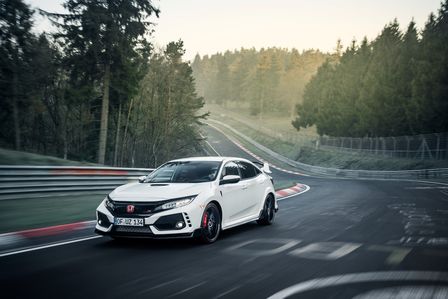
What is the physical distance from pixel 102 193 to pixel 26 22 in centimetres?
1975

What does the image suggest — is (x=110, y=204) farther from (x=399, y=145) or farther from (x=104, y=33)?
(x=399, y=145)

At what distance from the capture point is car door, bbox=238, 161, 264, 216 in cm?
1045

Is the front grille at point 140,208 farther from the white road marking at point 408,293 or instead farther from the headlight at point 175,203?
the white road marking at point 408,293

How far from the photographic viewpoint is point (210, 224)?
8.76m

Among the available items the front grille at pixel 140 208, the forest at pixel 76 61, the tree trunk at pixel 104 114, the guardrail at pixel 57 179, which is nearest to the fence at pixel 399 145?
the forest at pixel 76 61

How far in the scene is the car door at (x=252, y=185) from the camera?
1045cm

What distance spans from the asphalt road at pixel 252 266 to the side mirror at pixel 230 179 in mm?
1011

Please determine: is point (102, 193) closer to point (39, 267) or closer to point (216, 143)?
point (39, 267)

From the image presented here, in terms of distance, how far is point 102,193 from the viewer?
1747 cm

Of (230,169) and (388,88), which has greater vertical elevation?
(388,88)

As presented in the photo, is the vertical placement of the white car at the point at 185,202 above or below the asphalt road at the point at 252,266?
above

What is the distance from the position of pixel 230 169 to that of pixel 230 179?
2.24 feet

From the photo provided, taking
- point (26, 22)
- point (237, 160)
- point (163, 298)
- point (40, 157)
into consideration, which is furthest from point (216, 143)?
point (163, 298)

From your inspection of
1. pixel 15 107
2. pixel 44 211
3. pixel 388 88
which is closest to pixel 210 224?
pixel 44 211
